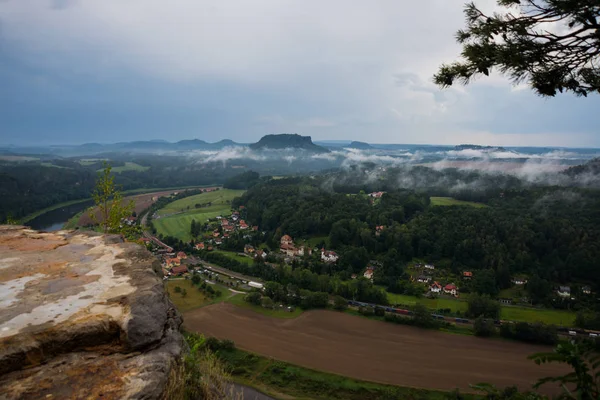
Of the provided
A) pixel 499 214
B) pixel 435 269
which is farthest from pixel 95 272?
pixel 499 214

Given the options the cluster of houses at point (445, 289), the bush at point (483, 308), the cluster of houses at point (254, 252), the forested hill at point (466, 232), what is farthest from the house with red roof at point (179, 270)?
the bush at point (483, 308)

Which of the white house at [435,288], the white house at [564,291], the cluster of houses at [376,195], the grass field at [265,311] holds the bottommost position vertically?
the white house at [435,288]

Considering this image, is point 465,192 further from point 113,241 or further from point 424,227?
point 113,241

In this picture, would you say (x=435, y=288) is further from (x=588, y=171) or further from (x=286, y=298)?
(x=588, y=171)

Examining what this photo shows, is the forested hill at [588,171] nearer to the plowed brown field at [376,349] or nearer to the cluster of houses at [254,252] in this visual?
the plowed brown field at [376,349]

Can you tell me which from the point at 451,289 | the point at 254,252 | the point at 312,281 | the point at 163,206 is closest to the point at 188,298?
the point at 312,281

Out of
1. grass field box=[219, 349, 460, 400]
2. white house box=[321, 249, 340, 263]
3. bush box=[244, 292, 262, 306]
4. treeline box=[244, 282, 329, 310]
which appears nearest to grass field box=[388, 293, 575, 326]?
treeline box=[244, 282, 329, 310]
